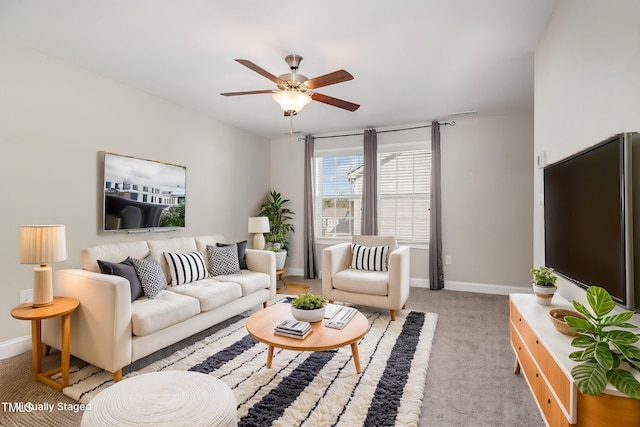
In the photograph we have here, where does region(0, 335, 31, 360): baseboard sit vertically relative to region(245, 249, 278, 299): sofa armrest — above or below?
below

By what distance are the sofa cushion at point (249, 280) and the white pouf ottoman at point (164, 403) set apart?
1.81 m

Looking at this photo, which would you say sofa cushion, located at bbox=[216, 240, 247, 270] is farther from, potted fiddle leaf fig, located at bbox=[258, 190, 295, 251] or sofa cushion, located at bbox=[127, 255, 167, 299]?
potted fiddle leaf fig, located at bbox=[258, 190, 295, 251]

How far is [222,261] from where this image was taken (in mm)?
3641

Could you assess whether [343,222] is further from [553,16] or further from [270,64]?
[553,16]

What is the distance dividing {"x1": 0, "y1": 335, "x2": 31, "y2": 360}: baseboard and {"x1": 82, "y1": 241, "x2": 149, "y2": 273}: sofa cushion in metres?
0.77

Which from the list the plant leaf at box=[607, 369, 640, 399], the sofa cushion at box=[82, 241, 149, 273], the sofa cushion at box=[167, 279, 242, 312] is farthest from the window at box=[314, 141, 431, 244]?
the plant leaf at box=[607, 369, 640, 399]

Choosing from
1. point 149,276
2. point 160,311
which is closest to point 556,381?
point 160,311

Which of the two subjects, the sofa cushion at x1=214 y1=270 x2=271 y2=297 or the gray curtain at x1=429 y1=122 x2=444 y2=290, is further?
the gray curtain at x1=429 y1=122 x2=444 y2=290

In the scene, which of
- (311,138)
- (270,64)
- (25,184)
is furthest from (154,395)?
(311,138)

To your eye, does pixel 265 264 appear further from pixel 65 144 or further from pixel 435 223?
pixel 435 223

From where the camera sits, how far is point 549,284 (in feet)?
6.69

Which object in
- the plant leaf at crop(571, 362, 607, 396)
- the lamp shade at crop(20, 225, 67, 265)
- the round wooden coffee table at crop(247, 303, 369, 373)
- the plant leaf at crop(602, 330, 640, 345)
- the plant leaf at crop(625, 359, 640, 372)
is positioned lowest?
the round wooden coffee table at crop(247, 303, 369, 373)

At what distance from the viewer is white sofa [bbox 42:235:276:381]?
7.09ft

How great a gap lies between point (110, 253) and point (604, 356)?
3396 millimetres
